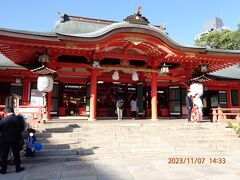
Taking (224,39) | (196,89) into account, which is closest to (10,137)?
(196,89)

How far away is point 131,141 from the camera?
28.6ft

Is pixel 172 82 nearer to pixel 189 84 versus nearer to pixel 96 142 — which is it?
pixel 189 84

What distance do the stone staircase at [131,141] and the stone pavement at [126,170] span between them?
56 cm

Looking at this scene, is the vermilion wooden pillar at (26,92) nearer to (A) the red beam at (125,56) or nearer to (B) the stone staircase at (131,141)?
(A) the red beam at (125,56)

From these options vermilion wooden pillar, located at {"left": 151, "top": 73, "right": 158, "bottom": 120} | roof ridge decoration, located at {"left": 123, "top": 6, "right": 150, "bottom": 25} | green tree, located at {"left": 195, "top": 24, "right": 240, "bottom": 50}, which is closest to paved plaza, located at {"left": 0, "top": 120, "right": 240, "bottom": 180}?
vermilion wooden pillar, located at {"left": 151, "top": 73, "right": 158, "bottom": 120}

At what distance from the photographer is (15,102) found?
1102 centimetres

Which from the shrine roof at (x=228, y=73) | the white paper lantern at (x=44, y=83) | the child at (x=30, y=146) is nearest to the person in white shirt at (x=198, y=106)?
the shrine roof at (x=228, y=73)

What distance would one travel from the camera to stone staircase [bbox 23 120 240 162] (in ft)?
24.6

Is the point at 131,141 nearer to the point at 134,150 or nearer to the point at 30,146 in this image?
the point at 134,150

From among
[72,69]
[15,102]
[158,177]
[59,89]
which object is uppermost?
[72,69]

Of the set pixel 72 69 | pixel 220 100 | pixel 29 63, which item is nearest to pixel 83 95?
pixel 72 69

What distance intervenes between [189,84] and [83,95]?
25.6 ft

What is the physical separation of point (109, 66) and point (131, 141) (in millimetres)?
5136

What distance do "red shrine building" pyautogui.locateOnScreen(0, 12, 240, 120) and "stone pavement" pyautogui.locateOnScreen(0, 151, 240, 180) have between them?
5445 millimetres
